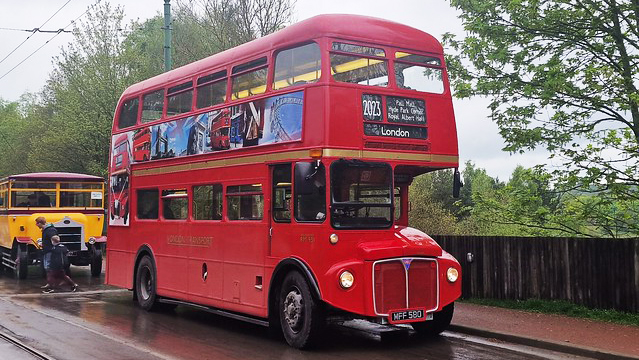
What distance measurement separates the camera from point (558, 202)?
1576cm

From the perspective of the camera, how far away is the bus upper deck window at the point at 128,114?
15.9 meters

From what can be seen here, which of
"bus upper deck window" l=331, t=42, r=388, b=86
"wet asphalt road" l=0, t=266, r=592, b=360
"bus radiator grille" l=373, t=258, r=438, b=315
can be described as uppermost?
"bus upper deck window" l=331, t=42, r=388, b=86

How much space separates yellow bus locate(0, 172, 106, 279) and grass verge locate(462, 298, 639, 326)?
12.1 metres

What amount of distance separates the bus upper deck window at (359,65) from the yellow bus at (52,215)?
537 inches

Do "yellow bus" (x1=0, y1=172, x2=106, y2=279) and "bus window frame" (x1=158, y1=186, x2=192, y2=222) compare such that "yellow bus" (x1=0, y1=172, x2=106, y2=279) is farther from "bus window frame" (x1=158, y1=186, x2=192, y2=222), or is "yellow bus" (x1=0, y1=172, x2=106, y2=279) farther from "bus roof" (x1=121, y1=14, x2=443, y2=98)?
"bus roof" (x1=121, y1=14, x2=443, y2=98)

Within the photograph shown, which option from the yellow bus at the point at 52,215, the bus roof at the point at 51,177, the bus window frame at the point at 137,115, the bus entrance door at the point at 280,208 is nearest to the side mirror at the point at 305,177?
the bus entrance door at the point at 280,208

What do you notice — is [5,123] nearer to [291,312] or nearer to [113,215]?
[113,215]

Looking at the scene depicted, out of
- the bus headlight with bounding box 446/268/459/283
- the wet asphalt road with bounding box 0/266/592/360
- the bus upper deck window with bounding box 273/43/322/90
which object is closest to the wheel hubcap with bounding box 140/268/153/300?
the wet asphalt road with bounding box 0/266/592/360

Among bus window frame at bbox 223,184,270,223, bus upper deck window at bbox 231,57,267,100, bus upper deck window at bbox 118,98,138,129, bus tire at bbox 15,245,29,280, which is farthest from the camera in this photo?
bus tire at bbox 15,245,29,280

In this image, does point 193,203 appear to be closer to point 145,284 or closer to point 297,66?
point 145,284

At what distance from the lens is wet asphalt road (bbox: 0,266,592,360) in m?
9.96

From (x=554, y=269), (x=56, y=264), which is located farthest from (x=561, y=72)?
(x=56, y=264)

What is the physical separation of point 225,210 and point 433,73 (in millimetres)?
4087

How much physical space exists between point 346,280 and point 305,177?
4.86ft
